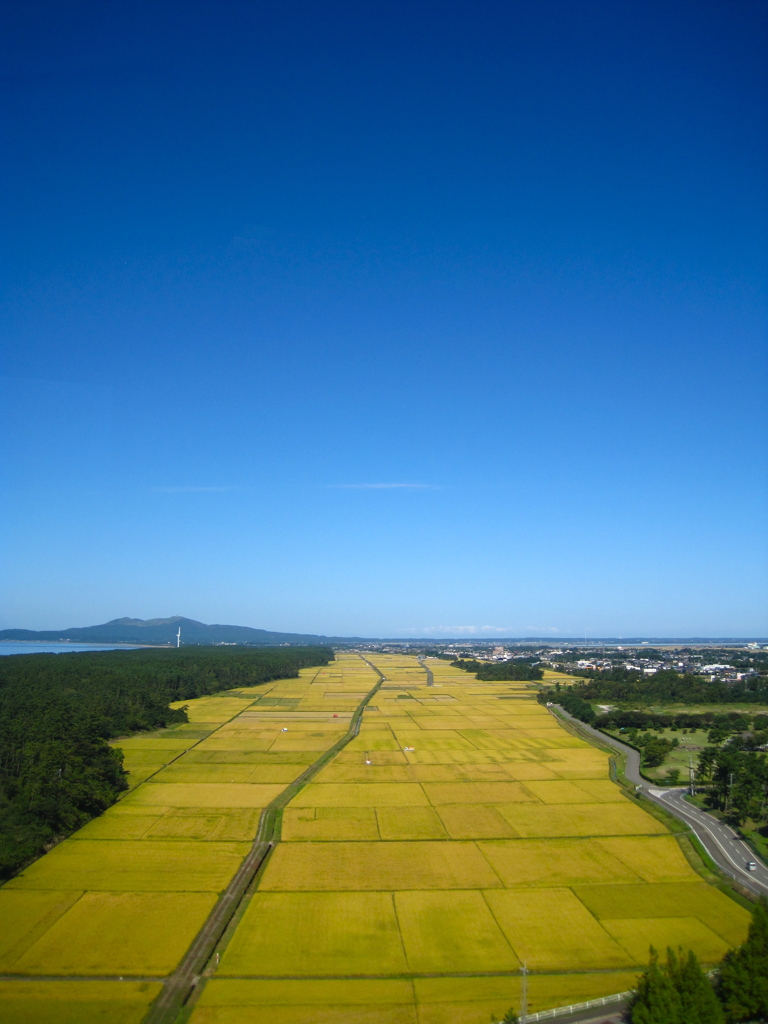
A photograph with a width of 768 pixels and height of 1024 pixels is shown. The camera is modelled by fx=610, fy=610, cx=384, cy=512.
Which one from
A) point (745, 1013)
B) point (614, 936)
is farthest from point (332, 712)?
point (745, 1013)

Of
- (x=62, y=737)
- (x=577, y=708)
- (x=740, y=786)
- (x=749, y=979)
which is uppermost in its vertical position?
(x=62, y=737)

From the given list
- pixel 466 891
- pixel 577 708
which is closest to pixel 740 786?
pixel 466 891

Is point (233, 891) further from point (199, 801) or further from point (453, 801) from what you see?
point (453, 801)

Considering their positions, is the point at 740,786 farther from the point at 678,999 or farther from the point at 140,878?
the point at 140,878

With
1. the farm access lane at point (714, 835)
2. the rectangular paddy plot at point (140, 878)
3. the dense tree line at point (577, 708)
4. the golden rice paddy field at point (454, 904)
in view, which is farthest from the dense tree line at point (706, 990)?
the dense tree line at point (577, 708)

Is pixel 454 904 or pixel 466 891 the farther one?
pixel 466 891

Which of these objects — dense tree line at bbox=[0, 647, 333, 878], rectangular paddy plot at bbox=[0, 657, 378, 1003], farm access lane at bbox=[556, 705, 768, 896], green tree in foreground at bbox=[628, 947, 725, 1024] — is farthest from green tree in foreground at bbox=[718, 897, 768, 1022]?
dense tree line at bbox=[0, 647, 333, 878]
